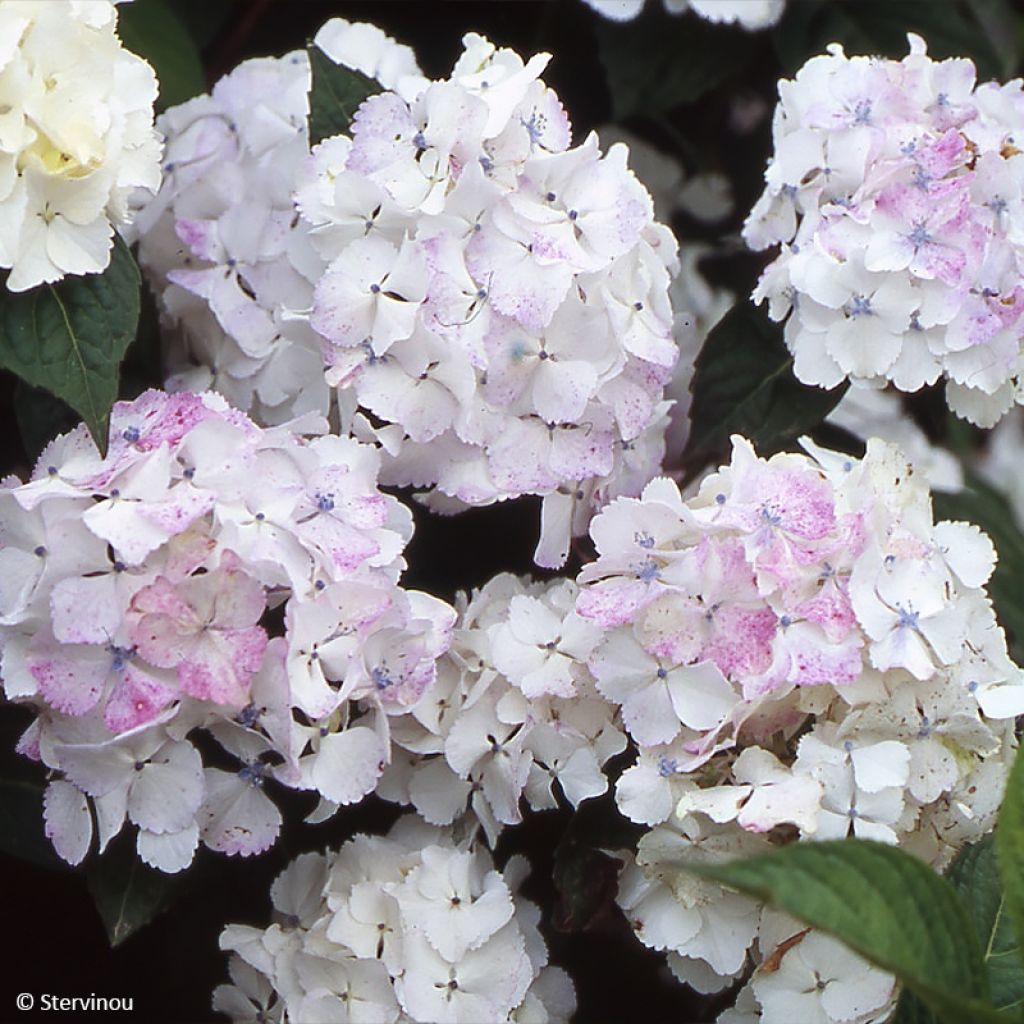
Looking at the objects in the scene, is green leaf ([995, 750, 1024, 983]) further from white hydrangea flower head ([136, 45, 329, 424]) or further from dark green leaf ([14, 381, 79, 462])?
dark green leaf ([14, 381, 79, 462])

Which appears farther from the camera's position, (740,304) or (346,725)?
(740,304)

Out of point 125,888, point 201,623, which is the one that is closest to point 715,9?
point 201,623

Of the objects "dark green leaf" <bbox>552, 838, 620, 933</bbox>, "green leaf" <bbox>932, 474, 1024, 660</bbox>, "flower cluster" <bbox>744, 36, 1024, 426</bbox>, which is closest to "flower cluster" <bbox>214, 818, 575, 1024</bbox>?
"dark green leaf" <bbox>552, 838, 620, 933</bbox>

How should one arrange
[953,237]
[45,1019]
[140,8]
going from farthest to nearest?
[140,8] → [45,1019] → [953,237]

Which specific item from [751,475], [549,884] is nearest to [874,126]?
[751,475]

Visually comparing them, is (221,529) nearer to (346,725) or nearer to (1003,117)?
(346,725)

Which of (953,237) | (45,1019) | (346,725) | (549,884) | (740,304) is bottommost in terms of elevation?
(45,1019)

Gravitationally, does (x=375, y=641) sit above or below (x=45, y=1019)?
above

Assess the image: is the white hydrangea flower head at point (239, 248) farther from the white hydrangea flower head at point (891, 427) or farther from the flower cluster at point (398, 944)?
the white hydrangea flower head at point (891, 427)

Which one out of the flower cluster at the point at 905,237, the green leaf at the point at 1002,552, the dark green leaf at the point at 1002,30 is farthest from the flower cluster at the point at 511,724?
the dark green leaf at the point at 1002,30
